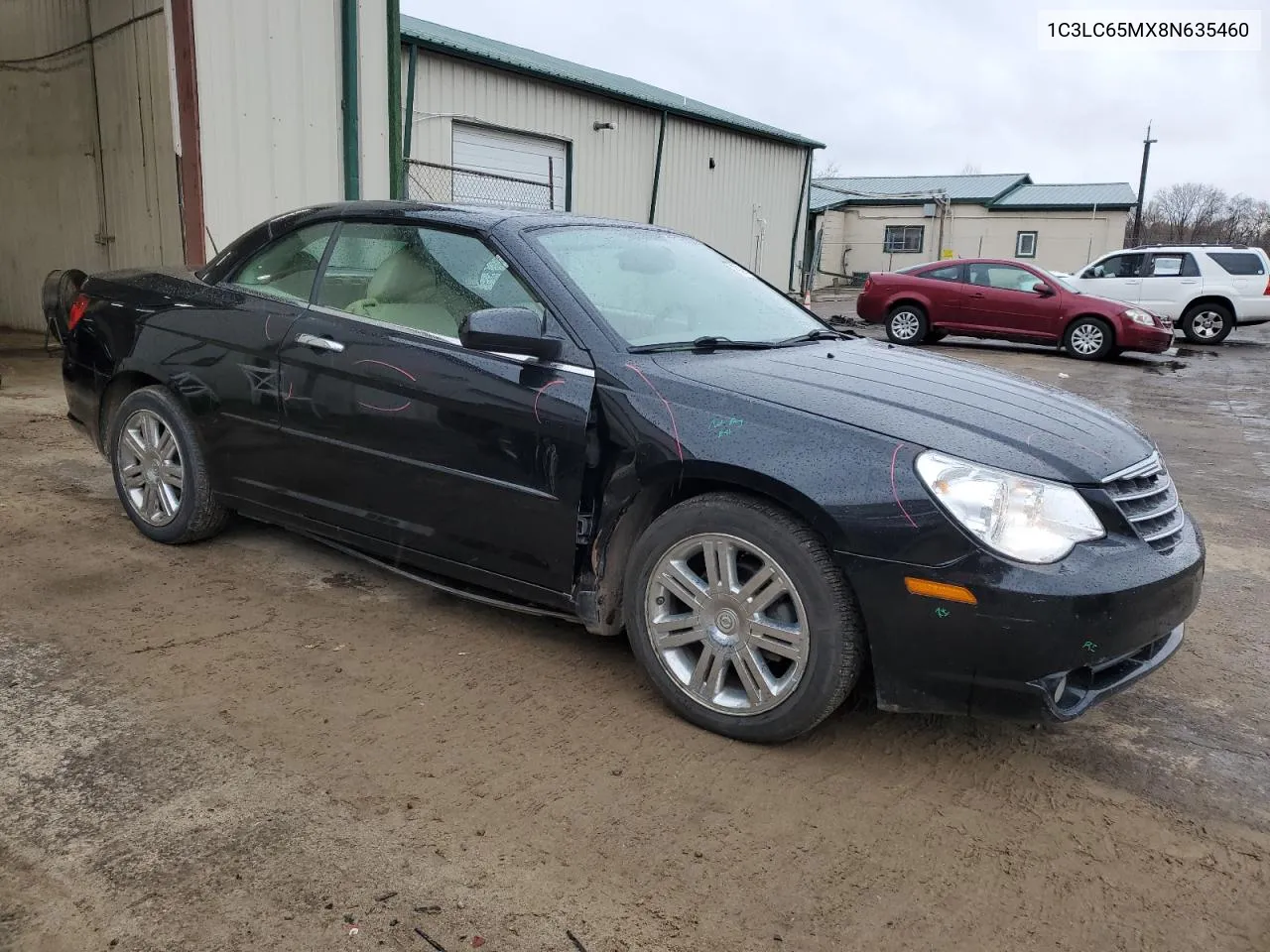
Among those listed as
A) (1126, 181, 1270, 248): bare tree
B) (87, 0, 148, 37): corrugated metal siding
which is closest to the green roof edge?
(87, 0, 148, 37): corrugated metal siding

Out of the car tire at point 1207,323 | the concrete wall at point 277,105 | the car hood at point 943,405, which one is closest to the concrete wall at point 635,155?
the concrete wall at point 277,105

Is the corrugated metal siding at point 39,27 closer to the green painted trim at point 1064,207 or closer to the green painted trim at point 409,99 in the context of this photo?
the green painted trim at point 409,99

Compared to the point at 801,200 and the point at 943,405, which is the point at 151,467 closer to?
the point at 943,405

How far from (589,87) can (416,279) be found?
39.7 ft

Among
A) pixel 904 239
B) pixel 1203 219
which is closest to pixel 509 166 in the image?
pixel 904 239

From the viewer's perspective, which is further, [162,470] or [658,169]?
[658,169]

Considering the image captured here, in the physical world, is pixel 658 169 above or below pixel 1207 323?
above

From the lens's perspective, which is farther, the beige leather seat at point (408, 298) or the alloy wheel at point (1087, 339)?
the alloy wheel at point (1087, 339)

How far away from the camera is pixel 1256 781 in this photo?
2949mm

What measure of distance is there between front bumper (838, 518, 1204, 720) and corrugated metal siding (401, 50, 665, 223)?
9.25 meters

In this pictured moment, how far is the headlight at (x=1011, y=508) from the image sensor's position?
2.65m

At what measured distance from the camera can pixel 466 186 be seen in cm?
1257

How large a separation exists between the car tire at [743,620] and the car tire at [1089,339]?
1396 cm

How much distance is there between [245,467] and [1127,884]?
3510 millimetres
